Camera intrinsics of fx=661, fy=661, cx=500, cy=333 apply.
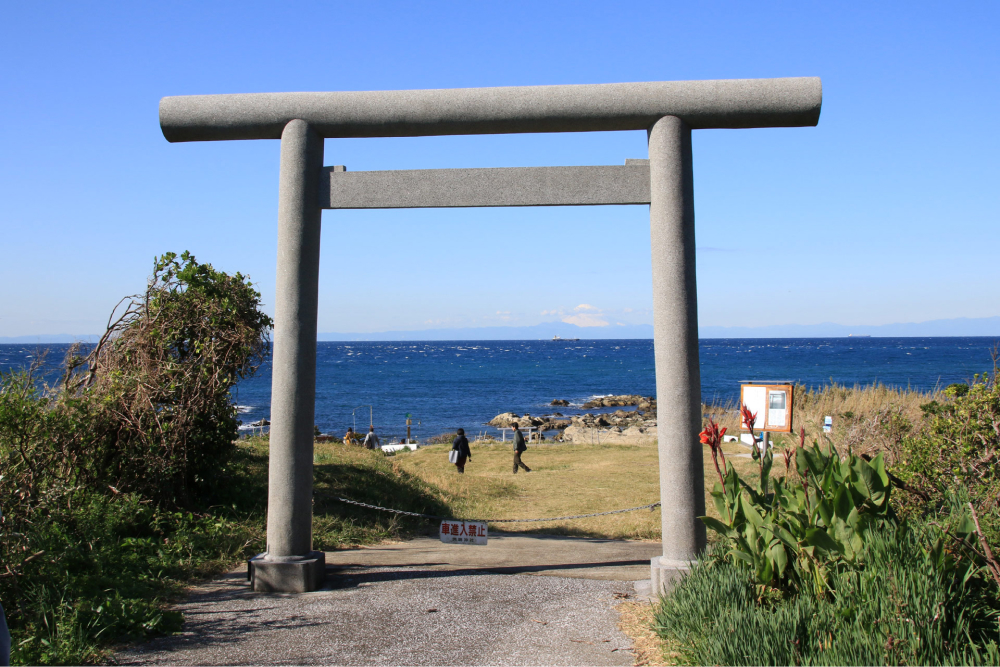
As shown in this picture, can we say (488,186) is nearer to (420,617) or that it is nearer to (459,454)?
(420,617)

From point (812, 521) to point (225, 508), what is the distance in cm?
666

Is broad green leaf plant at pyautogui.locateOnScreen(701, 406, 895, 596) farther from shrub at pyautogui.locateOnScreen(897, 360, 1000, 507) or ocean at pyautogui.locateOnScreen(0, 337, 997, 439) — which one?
ocean at pyautogui.locateOnScreen(0, 337, 997, 439)

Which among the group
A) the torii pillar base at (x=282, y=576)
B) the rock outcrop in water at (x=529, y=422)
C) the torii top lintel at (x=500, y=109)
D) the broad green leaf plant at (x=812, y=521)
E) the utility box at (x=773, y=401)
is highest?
the torii top lintel at (x=500, y=109)

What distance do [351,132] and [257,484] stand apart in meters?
5.33

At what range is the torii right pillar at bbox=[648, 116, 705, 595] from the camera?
554cm

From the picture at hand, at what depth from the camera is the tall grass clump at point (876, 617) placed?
3.30 meters

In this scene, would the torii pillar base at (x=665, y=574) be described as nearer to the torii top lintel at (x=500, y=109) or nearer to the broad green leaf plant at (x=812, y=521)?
the broad green leaf plant at (x=812, y=521)

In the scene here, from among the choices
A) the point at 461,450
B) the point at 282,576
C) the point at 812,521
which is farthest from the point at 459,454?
the point at 812,521

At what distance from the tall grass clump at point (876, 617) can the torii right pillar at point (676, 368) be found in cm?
138

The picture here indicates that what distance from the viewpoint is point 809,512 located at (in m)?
4.27

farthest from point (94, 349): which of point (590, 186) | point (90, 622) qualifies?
point (590, 186)

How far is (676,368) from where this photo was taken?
219 inches

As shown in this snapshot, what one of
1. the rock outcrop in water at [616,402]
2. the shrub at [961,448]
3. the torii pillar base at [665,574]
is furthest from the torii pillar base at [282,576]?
the rock outcrop in water at [616,402]

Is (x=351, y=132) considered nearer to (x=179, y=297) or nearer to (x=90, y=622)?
(x=179, y=297)
